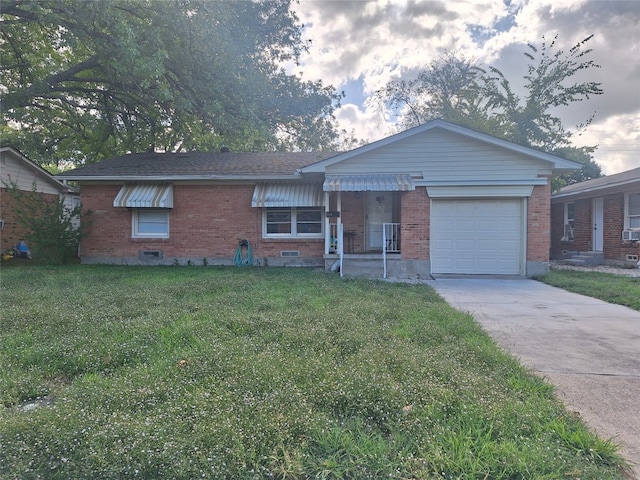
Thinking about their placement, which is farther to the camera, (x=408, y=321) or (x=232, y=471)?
(x=408, y=321)

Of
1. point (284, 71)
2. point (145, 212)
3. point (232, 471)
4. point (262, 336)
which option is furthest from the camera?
point (284, 71)

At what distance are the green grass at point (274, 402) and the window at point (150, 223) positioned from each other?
7061mm

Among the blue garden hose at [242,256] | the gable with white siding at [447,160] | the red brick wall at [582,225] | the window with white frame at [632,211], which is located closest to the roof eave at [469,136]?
the gable with white siding at [447,160]

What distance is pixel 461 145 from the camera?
9969 mm

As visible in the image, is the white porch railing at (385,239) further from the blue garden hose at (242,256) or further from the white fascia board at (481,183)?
the blue garden hose at (242,256)

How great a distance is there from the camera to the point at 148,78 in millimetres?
10156

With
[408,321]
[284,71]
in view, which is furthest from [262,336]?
[284,71]

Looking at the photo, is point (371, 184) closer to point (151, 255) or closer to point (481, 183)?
point (481, 183)

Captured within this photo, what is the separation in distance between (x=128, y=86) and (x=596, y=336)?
14.9 m

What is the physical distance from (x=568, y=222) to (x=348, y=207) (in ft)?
36.6

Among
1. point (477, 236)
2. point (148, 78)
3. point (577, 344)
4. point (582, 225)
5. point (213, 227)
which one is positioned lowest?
point (577, 344)

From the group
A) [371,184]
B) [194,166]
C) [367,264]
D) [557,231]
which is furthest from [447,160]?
[557,231]

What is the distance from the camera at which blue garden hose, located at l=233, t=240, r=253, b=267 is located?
11484mm

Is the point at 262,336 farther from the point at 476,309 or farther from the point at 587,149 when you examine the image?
the point at 587,149
